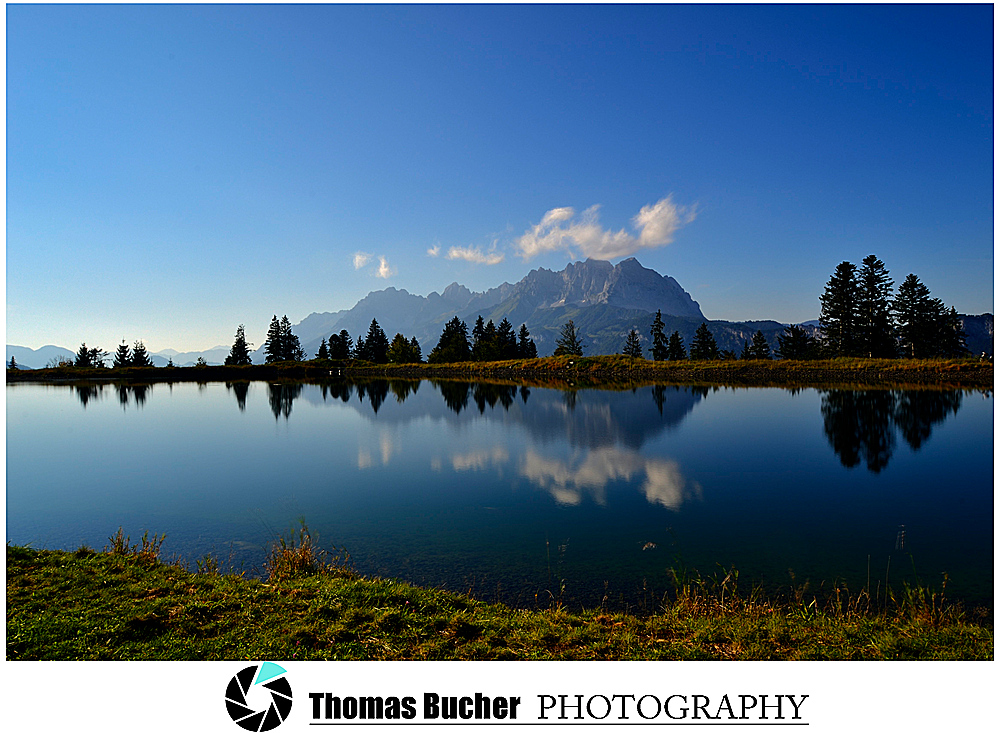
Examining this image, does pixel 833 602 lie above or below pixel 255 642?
below

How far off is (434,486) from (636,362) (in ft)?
219

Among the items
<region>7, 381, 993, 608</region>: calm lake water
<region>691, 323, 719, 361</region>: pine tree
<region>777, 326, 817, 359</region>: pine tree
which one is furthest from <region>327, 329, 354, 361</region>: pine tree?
<region>777, 326, 817, 359</region>: pine tree

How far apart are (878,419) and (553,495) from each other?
23.7 meters

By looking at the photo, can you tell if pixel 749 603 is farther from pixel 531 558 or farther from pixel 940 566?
pixel 940 566

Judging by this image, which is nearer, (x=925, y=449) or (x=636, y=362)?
(x=925, y=449)

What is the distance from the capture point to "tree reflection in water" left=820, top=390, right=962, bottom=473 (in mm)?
20156

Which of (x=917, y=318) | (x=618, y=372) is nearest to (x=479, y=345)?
(x=618, y=372)

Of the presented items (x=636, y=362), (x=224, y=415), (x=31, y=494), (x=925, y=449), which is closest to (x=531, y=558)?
(x=31, y=494)

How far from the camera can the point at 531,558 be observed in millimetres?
10078

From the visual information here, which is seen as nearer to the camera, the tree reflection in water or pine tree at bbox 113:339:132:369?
the tree reflection in water

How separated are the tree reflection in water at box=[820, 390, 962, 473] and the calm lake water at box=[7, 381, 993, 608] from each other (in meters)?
0.21
